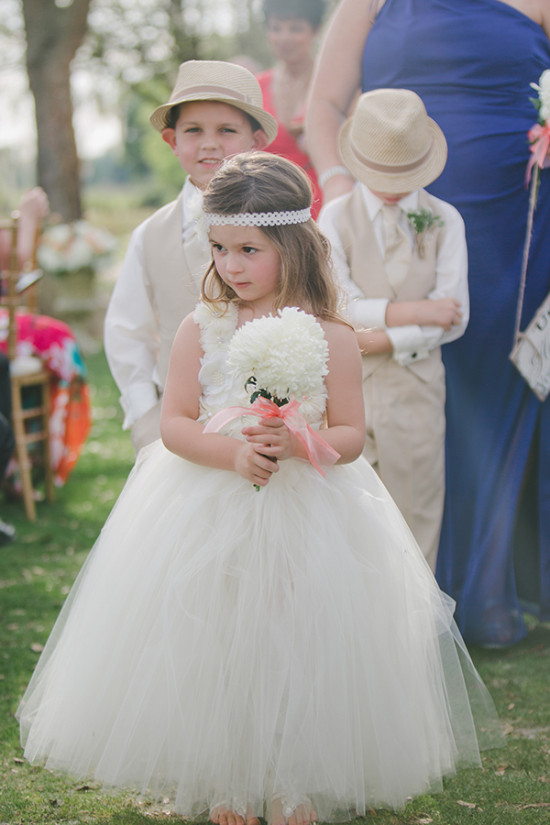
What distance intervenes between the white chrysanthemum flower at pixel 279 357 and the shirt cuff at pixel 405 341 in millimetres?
1110

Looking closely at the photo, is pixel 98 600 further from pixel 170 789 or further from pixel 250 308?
pixel 250 308

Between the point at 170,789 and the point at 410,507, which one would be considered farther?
the point at 410,507

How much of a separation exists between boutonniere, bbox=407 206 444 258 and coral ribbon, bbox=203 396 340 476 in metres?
1.15

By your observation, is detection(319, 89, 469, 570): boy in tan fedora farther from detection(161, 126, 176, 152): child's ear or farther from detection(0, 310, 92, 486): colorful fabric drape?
detection(0, 310, 92, 486): colorful fabric drape

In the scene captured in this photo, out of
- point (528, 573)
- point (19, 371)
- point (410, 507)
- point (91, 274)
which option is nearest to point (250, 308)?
point (410, 507)

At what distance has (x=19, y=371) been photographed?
556 cm

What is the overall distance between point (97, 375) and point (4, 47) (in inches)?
347

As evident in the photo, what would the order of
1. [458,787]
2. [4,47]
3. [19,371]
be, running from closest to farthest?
[458,787] → [19,371] → [4,47]

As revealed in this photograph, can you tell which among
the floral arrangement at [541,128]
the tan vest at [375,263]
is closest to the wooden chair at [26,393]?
the tan vest at [375,263]

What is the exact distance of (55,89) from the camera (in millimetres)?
12688

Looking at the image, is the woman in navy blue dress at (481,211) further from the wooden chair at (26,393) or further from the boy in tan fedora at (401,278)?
the wooden chair at (26,393)

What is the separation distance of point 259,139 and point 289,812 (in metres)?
2.03

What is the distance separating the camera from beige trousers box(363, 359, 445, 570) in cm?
330

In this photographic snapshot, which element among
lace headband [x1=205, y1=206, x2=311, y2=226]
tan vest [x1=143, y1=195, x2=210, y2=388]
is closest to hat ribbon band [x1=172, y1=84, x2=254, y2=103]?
tan vest [x1=143, y1=195, x2=210, y2=388]
